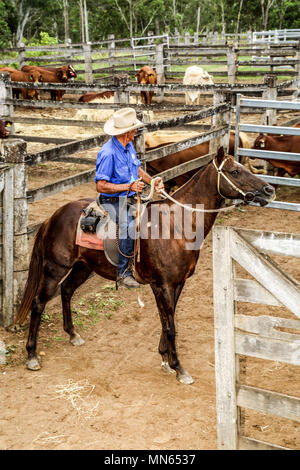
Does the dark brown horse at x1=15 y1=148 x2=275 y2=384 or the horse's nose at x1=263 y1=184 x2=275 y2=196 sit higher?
the horse's nose at x1=263 y1=184 x2=275 y2=196

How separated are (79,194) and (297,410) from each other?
803 cm

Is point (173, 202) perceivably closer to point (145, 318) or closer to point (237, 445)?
point (145, 318)

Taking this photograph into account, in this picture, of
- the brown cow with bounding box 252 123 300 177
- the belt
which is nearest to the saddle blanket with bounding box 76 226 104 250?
the belt

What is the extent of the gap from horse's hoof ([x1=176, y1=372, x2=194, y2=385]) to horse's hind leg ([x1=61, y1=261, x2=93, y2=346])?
1.21 metres

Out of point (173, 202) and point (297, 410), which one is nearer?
point (297, 410)

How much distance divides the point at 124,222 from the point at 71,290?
3.80 ft

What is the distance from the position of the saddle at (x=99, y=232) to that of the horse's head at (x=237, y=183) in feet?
2.63

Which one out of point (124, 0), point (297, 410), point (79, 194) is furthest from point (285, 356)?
point (124, 0)

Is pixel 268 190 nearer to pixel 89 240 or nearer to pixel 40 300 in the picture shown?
pixel 89 240

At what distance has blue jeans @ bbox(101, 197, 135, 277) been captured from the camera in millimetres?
5047

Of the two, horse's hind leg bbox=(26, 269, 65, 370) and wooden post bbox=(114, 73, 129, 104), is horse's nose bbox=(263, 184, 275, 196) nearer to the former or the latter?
horse's hind leg bbox=(26, 269, 65, 370)

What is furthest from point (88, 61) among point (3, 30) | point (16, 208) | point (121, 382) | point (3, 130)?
point (3, 30)

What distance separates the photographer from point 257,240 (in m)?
2.91

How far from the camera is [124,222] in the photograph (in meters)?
5.06
